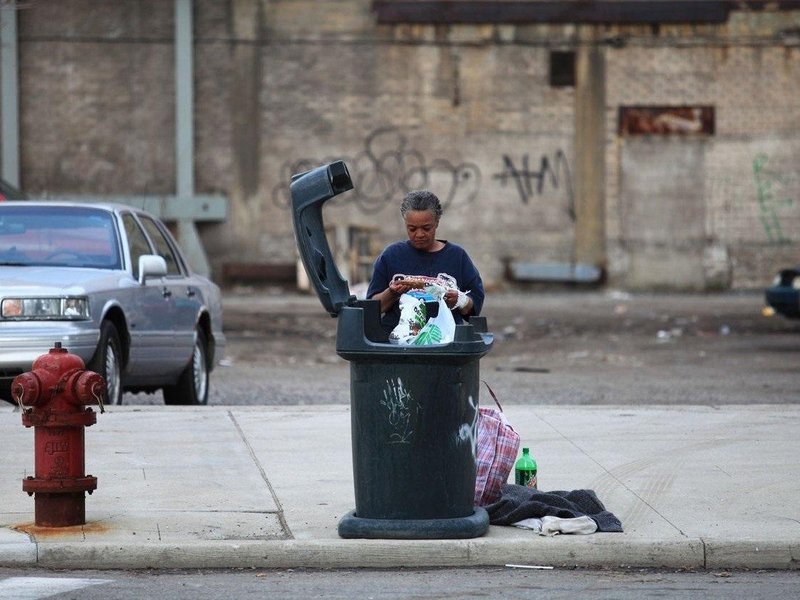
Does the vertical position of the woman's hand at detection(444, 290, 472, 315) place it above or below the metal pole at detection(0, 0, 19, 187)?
below

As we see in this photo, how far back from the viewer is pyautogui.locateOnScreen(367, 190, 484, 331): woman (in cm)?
711

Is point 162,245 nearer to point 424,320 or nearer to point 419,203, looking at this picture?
point 419,203

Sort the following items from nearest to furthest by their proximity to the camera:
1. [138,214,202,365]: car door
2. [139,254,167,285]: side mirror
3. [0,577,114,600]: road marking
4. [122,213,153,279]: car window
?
[0,577,114,600]: road marking < [139,254,167,285]: side mirror < [122,213,153,279]: car window < [138,214,202,365]: car door

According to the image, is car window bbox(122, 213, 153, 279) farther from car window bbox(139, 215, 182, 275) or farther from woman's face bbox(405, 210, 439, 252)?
woman's face bbox(405, 210, 439, 252)

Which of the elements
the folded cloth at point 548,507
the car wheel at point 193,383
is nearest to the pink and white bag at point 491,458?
the folded cloth at point 548,507

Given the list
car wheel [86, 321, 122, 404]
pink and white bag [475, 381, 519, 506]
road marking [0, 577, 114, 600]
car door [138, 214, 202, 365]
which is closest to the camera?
road marking [0, 577, 114, 600]

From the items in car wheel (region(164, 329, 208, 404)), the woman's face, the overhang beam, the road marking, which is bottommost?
the road marking

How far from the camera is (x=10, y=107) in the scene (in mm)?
28375

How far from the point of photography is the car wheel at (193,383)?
12.4 m

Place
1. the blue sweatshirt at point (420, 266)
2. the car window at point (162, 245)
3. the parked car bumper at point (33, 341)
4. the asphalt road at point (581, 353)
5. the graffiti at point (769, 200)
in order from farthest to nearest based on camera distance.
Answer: the graffiti at point (769, 200)
the asphalt road at point (581, 353)
the car window at point (162, 245)
the parked car bumper at point (33, 341)
the blue sweatshirt at point (420, 266)

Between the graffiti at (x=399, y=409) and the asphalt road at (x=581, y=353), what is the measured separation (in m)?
6.46

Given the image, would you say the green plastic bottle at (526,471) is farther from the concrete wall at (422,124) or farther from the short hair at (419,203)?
the concrete wall at (422,124)

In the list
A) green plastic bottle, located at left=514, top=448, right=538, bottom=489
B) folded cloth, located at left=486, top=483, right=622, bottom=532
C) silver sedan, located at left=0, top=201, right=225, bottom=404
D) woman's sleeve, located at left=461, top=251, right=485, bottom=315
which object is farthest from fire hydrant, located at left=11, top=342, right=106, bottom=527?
silver sedan, located at left=0, top=201, right=225, bottom=404

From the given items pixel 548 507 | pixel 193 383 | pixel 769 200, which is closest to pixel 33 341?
pixel 193 383
